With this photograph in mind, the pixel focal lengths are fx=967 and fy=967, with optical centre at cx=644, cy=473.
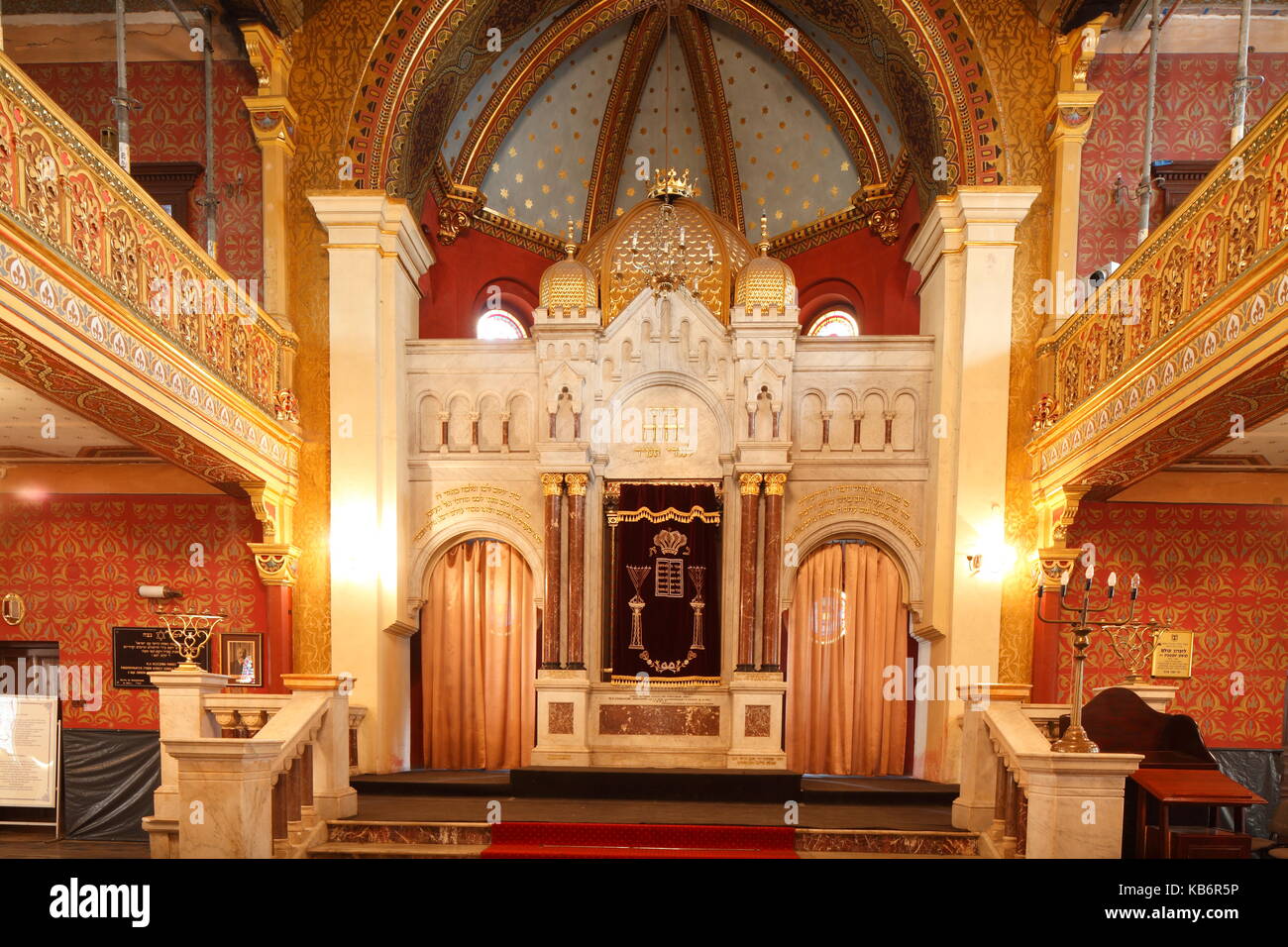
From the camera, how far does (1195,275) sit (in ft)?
19.9

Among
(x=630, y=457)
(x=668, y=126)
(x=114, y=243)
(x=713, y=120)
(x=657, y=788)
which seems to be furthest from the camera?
(x=668, y=126)

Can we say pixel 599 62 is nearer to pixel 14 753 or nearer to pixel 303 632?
pixel 303 632

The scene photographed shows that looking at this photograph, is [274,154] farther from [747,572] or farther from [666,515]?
[747,572]

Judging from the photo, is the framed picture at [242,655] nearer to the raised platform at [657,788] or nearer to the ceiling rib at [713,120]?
the raised platform at [657,788]

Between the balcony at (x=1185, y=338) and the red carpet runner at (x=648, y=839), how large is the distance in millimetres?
3857

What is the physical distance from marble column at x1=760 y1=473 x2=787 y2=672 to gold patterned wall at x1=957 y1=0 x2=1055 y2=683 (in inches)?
87.3

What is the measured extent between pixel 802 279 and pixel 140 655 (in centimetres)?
868

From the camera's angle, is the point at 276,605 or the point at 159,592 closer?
the point at 276,605

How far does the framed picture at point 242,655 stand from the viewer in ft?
30.6

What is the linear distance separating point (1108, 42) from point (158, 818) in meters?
10.9

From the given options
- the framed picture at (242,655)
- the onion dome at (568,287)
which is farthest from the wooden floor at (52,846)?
the onion dome at (568,287)

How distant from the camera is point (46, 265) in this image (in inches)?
210

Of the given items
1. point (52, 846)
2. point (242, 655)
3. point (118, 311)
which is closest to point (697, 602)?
point (242, 655)

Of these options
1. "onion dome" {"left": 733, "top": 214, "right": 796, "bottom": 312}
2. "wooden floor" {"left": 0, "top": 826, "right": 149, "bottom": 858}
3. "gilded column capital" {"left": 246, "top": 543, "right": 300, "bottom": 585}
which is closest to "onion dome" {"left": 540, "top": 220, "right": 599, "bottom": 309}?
"onion dome" {"left": 733, "top": 214, "right": 796, "bottom": 312}
